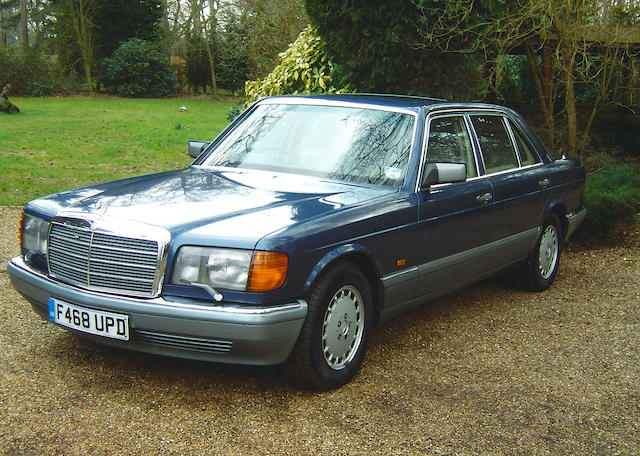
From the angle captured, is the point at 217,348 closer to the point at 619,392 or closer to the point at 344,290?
the point at 344,290

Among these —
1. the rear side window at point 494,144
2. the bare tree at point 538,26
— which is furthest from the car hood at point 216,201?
the bare tree at point 538,26

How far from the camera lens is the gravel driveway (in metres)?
3.49

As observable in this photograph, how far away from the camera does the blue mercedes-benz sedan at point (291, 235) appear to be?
11.8 feet

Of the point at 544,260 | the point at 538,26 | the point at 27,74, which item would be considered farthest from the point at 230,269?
the point at 27,74

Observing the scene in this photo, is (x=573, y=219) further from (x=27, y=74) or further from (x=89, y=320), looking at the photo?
(x=27, y=74)

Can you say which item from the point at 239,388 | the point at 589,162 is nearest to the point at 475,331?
the point at 239,388

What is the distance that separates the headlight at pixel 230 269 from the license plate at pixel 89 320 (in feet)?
1.17

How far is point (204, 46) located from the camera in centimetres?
3431

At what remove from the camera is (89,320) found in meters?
3.77

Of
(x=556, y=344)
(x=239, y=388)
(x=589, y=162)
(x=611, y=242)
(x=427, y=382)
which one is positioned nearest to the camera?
(x=239, y=388)

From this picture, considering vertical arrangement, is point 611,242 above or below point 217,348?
below

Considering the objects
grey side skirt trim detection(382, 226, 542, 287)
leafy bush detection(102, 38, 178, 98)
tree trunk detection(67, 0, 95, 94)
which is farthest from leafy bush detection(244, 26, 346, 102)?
tree trunk detection(67, 0, 95, 94)

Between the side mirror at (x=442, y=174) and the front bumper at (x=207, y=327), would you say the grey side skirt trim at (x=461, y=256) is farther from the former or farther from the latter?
the front bumper at (x=207, y=327)

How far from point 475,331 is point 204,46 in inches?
1224
